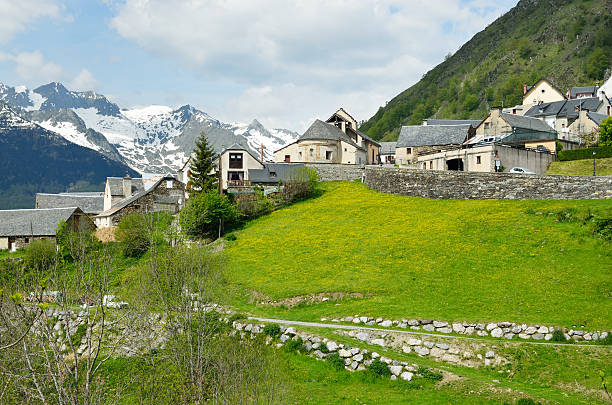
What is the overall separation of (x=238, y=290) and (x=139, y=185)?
61.5m

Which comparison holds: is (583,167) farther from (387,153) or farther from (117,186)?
(117,186)

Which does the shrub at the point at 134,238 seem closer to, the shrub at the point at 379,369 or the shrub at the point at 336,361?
the shrub at the point at 336,361

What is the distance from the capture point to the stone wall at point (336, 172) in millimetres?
79438

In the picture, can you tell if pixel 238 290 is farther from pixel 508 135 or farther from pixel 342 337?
pixel 508 135

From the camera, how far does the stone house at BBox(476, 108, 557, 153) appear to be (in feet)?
222

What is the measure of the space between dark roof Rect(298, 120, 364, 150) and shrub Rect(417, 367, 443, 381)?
62.7 metres

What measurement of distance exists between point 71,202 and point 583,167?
274 feet

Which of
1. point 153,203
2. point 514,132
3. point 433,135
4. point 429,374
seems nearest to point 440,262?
point 429,374

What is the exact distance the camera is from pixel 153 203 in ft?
254

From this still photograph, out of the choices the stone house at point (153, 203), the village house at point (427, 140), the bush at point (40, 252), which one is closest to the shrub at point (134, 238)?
the bush at point (40, 252)

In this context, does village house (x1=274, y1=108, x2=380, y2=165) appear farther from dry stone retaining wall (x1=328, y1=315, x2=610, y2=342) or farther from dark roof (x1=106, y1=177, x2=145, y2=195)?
dry stone retaining wall (x1=328, y1=315, x2=610, y2=342)

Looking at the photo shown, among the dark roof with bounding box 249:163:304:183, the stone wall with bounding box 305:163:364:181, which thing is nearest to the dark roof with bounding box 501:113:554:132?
the stone wall with bounding box 305:163:364:181

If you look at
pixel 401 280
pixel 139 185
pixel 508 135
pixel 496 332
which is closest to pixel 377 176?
pixel 508 135

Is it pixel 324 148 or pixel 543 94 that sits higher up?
pixel 543 94
